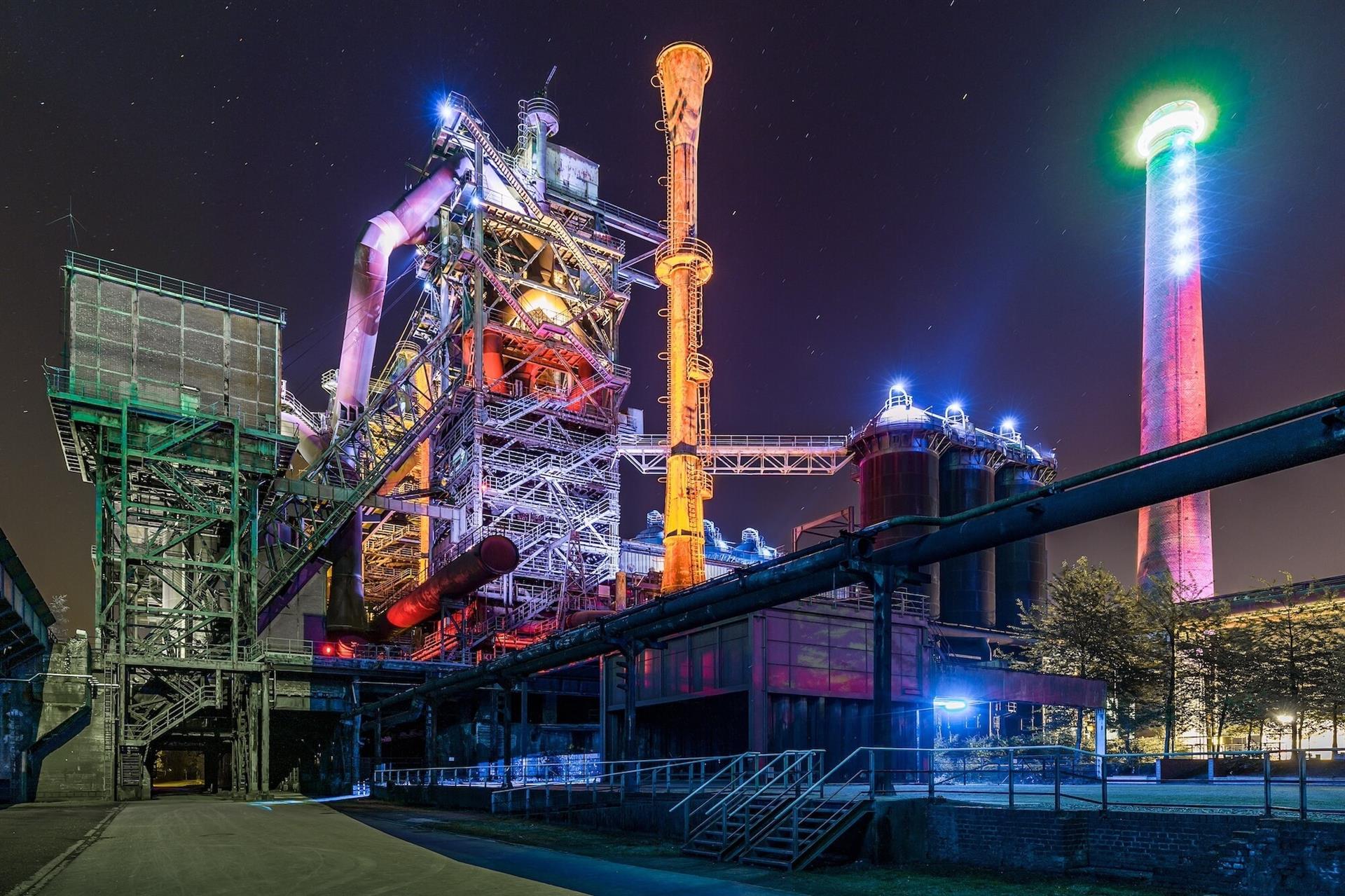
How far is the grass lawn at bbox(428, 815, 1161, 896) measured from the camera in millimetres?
11797

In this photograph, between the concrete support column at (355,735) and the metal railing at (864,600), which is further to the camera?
the concrete support column at (355,735)

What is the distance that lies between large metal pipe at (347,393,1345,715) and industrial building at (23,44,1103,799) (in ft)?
2.45

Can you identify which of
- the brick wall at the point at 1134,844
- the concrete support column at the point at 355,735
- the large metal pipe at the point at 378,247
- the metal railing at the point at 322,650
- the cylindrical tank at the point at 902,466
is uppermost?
the large metal pipe at the point at 378,247

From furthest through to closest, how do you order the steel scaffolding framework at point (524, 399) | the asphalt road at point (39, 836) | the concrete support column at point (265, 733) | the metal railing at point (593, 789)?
the steel scaffolding framework at point (524, 399) < the concrete support column at point (265, 733) < the metal railing at point (593, 789) < the asphalt road at point (39, 836)

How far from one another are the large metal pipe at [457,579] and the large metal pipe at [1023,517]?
715 inches

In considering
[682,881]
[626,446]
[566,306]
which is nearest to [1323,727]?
[682,881]

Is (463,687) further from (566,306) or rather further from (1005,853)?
(566,306)

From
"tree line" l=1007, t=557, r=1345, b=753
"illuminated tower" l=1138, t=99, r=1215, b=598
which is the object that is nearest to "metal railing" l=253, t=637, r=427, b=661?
"tree line" l=1007, t=557, r=1345, b=753

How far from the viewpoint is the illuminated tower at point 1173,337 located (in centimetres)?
5603

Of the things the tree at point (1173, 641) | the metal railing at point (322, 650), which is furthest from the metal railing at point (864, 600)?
the metal railing at point (322, 650)

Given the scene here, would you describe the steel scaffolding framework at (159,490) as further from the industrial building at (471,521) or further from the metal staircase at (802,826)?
the metal staircase at (802,826)

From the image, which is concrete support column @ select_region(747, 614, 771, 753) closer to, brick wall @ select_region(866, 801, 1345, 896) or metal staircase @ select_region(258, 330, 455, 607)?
brick wall @ select_region(866, 801, 1345, 896)

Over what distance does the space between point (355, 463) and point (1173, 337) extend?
55962 millimetres

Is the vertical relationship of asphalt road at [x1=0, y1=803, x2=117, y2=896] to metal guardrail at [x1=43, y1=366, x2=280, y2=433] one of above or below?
below
